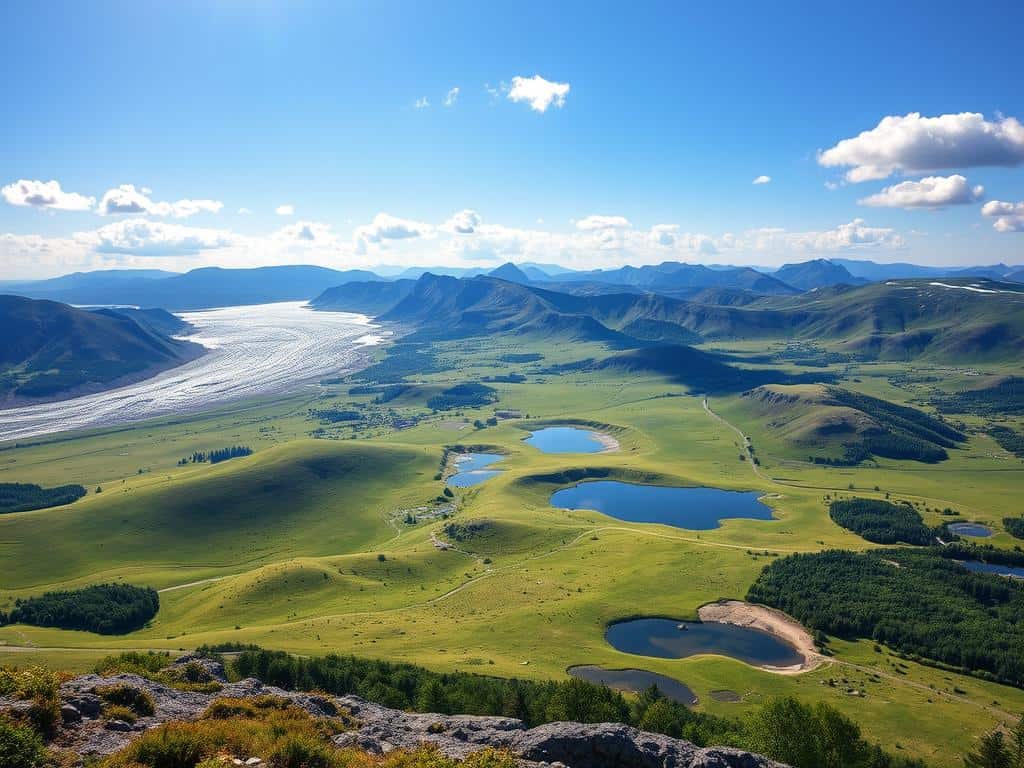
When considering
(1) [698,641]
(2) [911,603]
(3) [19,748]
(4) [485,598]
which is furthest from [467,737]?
(2) [911,603]

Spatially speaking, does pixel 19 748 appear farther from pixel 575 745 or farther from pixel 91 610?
pixel 91 610

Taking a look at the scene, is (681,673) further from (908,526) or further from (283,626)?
(908,526)

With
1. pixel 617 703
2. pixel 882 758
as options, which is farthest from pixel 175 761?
pixel 882 758

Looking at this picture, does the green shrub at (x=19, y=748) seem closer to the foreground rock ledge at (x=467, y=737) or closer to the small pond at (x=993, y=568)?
the foreground rock ledge at (x=467, y=737)

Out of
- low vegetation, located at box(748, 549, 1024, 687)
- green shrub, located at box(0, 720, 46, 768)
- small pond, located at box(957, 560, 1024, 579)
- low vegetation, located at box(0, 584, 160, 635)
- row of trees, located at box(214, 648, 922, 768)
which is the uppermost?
green shrub, located at box(0, 720, 46, 768)

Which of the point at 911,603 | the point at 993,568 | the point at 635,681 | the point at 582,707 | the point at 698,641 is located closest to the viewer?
the point at 582,707

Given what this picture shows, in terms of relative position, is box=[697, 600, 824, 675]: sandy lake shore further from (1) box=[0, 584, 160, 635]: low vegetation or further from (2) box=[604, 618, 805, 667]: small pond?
(1) box=[0, 584, 160, 635]: low vegetation

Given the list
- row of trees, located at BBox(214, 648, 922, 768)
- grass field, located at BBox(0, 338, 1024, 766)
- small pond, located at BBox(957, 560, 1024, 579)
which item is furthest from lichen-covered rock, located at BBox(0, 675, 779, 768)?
small pond, located at BBox(957, 560, 1024, 579)
